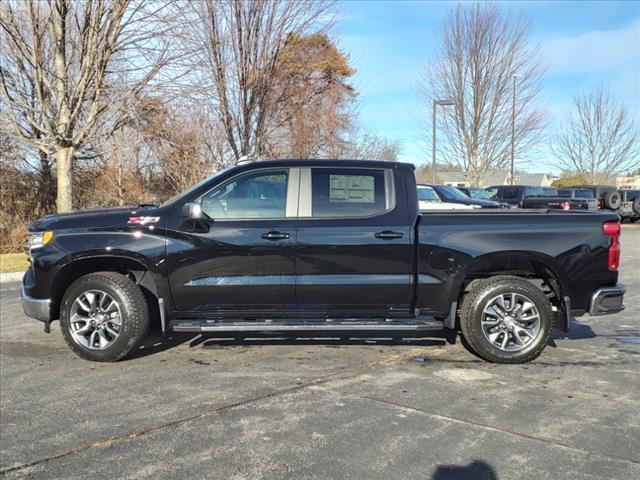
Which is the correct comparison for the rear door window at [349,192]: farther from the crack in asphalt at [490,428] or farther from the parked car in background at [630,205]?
the parked car in background at [630,205]

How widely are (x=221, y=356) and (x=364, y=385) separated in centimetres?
155

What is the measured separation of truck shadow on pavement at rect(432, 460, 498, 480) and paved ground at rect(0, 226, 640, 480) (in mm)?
10

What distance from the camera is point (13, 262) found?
39.4 feet

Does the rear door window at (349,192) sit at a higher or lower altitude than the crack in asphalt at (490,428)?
higher

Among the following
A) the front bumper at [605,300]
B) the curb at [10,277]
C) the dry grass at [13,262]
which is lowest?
the curb at [10,277]

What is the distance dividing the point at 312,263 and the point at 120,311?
1.79m

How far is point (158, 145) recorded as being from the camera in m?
14.6

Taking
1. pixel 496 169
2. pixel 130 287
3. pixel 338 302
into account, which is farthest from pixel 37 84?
pixel 496 169

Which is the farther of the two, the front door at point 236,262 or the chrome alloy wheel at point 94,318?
the chrome alloy wheel at point 94,318

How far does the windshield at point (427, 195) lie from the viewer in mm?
14914

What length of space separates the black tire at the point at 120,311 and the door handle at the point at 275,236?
1278mm

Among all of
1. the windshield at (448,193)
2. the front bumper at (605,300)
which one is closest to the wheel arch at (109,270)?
the front bumper at (605,300)

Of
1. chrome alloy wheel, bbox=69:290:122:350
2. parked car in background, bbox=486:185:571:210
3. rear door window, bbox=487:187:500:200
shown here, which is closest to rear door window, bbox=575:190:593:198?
parked car in background, bbox=486:185:571:210

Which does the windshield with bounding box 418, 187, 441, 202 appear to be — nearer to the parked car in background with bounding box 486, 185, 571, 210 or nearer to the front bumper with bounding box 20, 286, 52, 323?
the parked car in background with bounding box 486, 185, 571, 210
